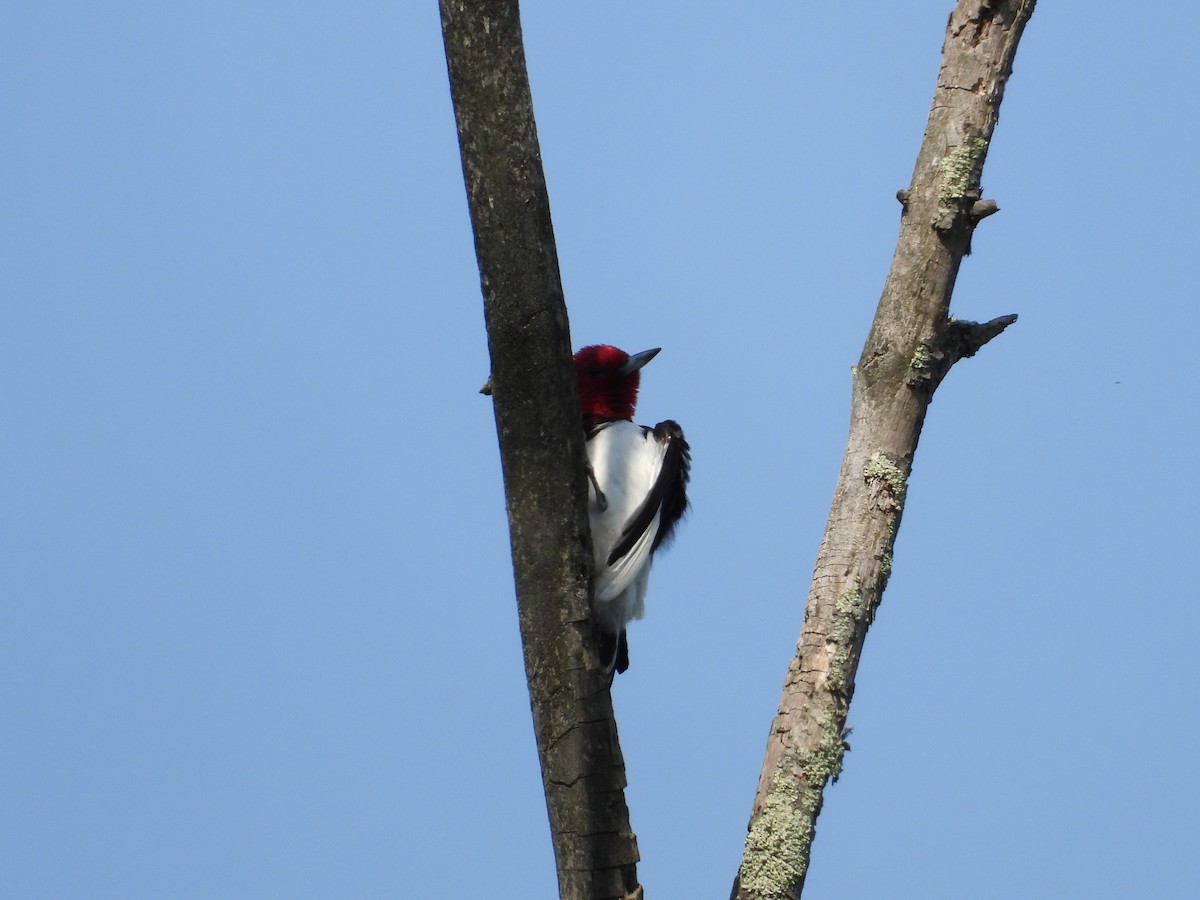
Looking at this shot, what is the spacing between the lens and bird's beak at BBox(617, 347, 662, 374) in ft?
14.9

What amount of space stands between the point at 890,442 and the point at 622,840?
1054 millimetres

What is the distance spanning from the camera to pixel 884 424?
10.0ft

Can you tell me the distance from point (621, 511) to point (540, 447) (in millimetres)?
1302

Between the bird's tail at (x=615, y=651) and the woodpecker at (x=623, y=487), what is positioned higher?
the woodpecker at (x=623, y=487)

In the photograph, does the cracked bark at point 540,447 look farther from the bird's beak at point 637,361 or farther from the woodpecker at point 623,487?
the bird's beak at point 637,361

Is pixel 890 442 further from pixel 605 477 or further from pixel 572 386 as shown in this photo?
pixel 605 477

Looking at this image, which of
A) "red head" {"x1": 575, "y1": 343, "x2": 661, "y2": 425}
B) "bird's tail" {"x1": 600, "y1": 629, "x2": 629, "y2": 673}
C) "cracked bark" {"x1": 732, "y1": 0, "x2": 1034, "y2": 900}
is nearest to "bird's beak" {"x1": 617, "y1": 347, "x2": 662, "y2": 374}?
"red head" {"x1": 575, "y1": 343, "x2": 661, "y2": 425}

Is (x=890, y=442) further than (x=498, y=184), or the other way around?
(x=890, y=442)

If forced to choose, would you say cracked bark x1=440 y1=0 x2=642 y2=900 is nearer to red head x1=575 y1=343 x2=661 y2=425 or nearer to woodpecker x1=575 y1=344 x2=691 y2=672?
woodpecker x1=575 y1=344 x2=691 y2=672

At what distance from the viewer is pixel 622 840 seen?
2.89 m

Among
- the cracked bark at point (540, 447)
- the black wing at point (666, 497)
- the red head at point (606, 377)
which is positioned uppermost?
the red head at point (606, 377)

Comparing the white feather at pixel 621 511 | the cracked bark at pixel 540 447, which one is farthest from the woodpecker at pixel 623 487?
the cracked bark at pixel 540 447

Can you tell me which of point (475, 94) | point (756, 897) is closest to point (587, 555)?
point (756, 897)

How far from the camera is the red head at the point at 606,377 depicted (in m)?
4.51
